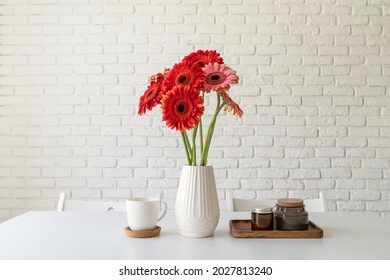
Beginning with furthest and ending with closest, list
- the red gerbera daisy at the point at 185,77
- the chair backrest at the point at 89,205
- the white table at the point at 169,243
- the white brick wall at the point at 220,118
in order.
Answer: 1. the white brick wall at the point at 220,118
2. the chair backrest at the point at 89,205
3. the red gerbera daisy at the point at 185,77
4. the white table at the point at 169,243

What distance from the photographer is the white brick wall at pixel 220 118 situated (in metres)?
2.48

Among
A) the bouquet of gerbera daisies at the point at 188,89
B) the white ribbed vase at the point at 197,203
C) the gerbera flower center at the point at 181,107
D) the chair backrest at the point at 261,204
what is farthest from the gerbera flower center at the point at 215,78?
the chair backrest at the point at 261,204

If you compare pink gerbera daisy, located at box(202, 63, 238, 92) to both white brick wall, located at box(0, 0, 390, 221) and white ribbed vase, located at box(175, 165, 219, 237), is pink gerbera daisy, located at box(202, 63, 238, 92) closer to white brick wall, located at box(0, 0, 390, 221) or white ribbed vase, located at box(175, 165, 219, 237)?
white ribbed vase, located at box(175, 165, 219, 237)

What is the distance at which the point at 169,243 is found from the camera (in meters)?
1.11

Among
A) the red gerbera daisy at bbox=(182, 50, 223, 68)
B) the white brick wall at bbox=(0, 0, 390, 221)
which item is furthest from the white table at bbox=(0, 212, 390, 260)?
the white brick wall at bbox=(0, 0, 390, 221)

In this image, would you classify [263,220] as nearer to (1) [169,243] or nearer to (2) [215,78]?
(1) [169,243]

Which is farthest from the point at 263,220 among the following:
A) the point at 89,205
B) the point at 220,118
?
the point at 220,118

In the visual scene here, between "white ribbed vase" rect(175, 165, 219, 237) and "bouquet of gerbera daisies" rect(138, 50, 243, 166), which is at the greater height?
"bouquet of gerbera daisies" rect(138, 50, 243, 166)

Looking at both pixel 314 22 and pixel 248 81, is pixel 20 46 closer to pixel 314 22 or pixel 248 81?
pixel 248 81

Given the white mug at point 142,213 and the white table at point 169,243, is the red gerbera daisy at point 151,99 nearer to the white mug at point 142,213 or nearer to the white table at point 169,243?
the white mug at point 142,213

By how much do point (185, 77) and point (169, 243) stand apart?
0.47m

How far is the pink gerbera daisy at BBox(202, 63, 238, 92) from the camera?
1.13 m

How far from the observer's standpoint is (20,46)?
8.36 ft

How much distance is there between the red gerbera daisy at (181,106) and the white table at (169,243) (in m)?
0.33
